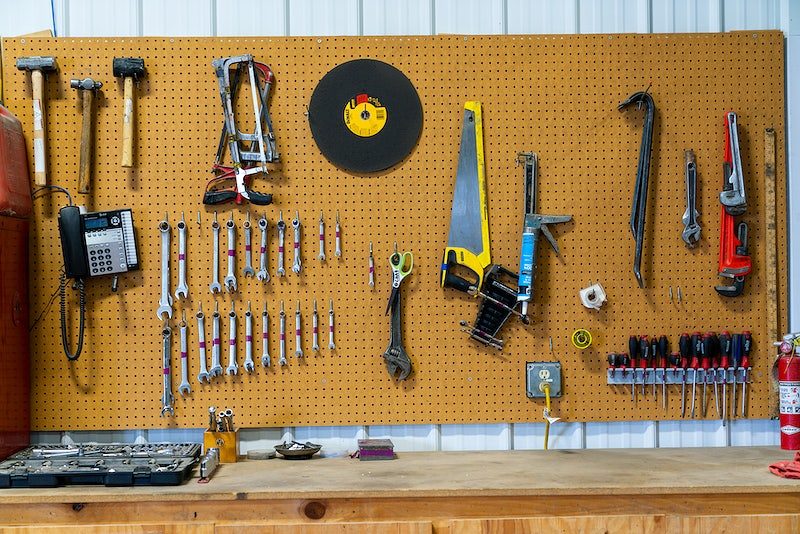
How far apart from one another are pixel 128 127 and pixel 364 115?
0.70 m

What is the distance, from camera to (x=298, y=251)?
2.25 metres

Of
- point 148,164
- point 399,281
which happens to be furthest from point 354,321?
point 148,164

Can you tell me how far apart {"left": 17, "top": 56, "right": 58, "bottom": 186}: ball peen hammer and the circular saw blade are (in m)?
0.79

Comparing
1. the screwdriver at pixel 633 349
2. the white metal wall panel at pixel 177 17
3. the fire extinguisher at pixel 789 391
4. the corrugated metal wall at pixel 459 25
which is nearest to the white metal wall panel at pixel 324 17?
the corrugated metal wall at pixel 459 25

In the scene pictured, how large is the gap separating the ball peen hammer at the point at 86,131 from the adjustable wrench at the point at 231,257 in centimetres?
44

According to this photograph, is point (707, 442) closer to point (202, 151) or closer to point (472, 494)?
point (472, 494)

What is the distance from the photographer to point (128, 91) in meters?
2.21

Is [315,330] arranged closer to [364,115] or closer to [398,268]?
[398,268]

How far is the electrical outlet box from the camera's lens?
2.25 meters

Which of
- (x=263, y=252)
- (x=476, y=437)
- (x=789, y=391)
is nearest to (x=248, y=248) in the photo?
(x=263, y=252)

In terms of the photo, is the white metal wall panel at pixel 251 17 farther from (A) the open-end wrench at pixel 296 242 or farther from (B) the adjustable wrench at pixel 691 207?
(B) the adjustable wrench at pixel 691 207

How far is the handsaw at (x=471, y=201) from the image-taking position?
2.25 meters

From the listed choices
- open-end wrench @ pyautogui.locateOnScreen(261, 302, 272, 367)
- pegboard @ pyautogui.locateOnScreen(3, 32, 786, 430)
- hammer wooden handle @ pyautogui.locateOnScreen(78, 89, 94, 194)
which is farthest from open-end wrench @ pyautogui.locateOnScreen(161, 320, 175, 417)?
hammer wooden handle @ pyautogui.locateOnScreen(78, 89, 94, 194)

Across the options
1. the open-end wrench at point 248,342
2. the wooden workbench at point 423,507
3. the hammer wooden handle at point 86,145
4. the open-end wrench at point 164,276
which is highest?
the hammer wooden handle at point 86,145
